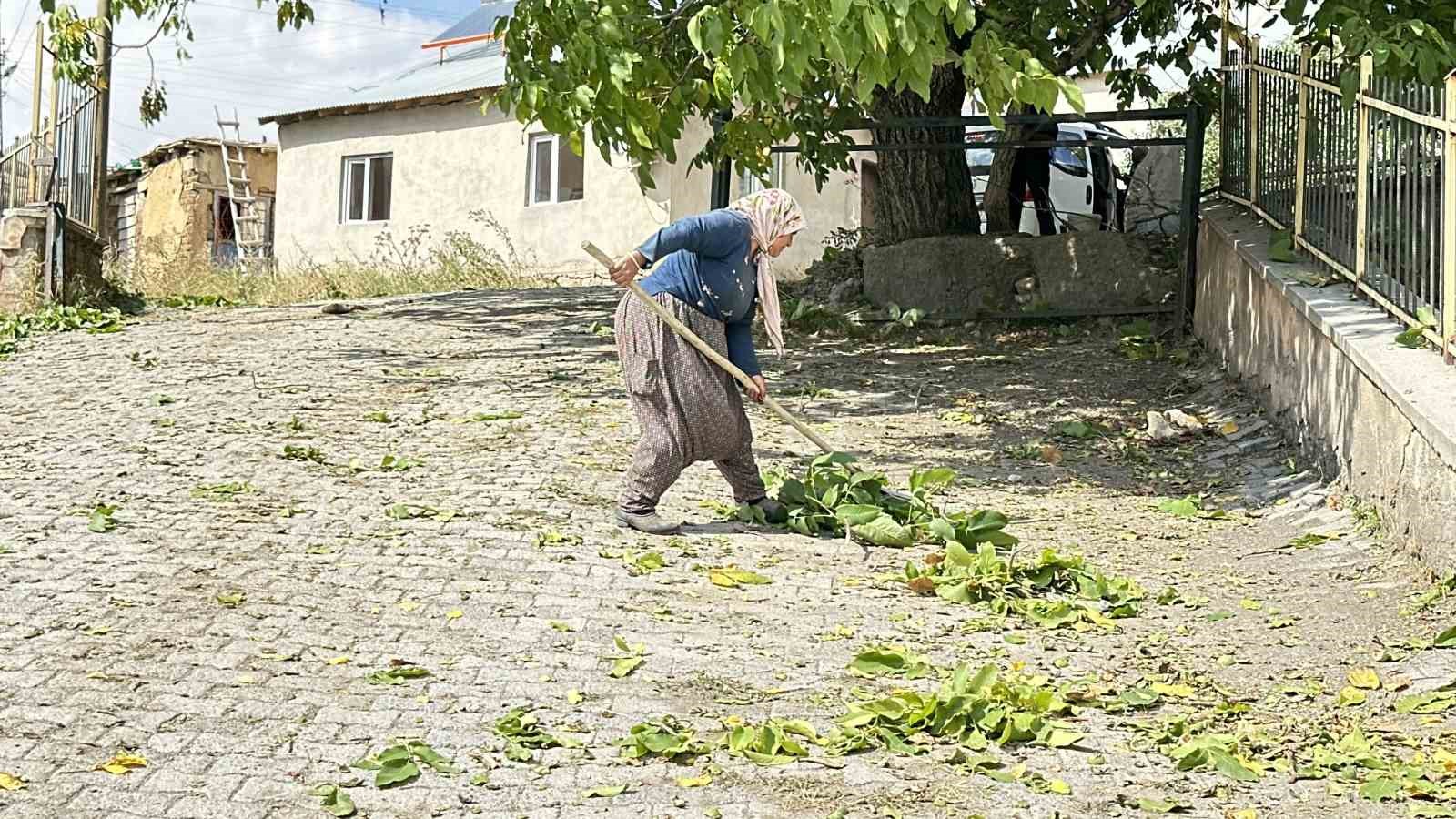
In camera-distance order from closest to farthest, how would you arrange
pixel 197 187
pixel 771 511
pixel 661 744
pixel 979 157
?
pixel 661 744 → pixel 771 511 → pixel 979 157 → pixel 197 187

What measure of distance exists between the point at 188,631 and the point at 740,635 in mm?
1721

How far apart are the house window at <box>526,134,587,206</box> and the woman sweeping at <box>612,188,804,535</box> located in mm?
14937

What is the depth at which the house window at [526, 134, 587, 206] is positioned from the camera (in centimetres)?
2183

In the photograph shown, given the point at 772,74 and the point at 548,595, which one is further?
the point at 772,74

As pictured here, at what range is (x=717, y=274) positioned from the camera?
22.6ft

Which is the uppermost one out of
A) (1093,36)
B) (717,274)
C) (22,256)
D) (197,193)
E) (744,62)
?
(197,193)

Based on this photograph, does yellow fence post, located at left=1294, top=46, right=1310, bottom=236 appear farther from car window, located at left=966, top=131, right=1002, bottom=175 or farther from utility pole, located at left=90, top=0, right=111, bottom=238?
utility pole, located at left=90, top=0, right=111, bottom=238

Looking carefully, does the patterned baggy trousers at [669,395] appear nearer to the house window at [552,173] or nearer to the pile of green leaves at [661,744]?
the pile of green leaves at [661,744]

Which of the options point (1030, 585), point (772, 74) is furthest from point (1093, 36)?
point (1030, 585)

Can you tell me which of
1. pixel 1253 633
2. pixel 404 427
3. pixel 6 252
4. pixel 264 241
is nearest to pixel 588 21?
pixel 404 427

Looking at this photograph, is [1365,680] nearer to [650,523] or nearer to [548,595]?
[548,595]

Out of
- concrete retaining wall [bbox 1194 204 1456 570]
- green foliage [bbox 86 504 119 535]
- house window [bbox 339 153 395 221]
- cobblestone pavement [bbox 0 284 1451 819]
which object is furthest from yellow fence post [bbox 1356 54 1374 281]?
house window [bbox 339 153 395 221]

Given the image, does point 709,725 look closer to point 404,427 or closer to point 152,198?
point 404,427

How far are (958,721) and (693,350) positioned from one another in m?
2.71
